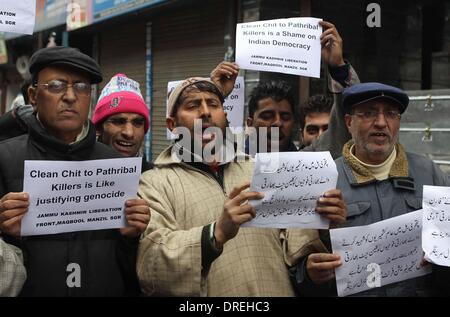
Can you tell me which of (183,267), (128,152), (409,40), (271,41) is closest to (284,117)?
(271,41)

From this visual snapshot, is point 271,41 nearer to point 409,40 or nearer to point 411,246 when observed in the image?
point 411,246

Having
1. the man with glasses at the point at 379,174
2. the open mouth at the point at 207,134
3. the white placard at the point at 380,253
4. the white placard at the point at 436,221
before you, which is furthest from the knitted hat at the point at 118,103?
the white placard at the point at 436,221

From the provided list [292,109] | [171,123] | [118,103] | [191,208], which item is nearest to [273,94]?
[292,109]

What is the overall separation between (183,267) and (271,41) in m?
1.44

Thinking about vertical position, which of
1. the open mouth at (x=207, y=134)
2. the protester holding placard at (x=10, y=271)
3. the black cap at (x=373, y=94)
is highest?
the black cap at (x=373, y=94)

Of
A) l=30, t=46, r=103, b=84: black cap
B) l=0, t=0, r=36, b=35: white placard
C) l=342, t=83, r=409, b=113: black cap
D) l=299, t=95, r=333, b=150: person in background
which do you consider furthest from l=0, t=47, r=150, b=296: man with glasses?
l=299, t=95, r=333, b=150: person in background

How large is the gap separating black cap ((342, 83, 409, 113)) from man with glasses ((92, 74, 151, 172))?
4.21ft

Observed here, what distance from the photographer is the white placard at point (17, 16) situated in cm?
248

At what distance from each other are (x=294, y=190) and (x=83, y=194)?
79cm

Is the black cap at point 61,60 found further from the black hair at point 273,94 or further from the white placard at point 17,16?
the black hair at point 273,94

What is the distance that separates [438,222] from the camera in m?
2.07

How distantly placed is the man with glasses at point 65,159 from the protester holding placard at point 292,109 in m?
1.23

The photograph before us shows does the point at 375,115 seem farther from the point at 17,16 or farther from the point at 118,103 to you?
the point at 17,16

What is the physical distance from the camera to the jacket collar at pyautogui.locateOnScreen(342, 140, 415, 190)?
7.12 ft
